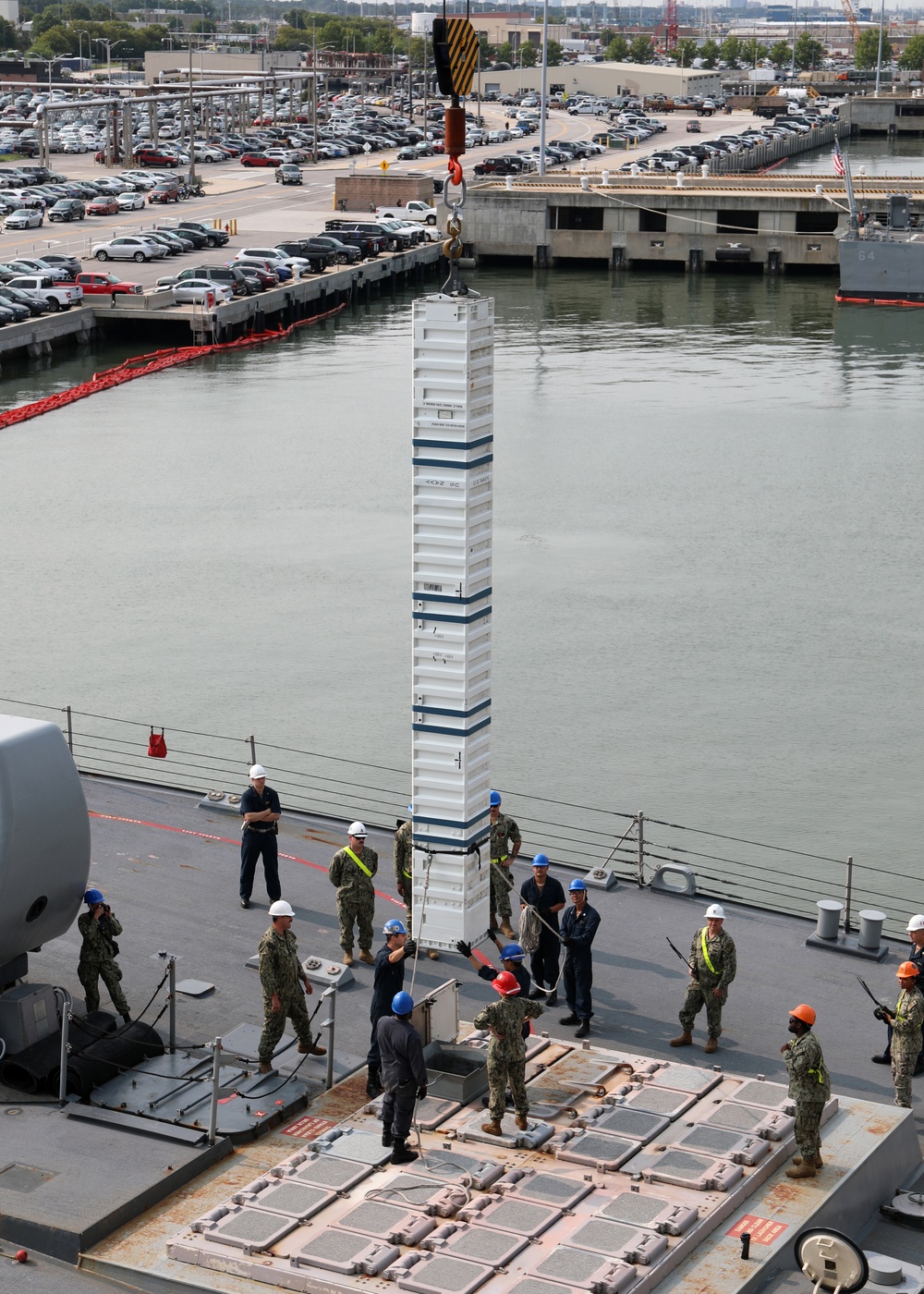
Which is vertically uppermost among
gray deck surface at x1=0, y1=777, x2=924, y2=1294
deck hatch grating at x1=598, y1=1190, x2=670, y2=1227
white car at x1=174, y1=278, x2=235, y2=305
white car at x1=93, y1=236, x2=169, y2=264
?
white car at x1=93, y1=236, x2=169, y2=264

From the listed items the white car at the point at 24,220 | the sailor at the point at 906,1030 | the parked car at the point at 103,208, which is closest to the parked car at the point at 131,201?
the parked car at the point at 103,208

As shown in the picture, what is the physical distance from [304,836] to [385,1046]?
23.3 feet

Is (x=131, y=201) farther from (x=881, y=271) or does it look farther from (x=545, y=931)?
(x=545, y=931)

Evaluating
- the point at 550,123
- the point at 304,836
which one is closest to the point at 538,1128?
the point at 304,836

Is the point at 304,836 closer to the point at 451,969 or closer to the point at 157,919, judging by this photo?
the point at 157,919

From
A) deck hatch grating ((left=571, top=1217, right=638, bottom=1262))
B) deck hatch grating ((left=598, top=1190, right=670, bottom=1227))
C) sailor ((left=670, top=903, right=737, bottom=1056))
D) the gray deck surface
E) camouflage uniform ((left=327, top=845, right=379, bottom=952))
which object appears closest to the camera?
deck hatch grating ((left=571, top=1217, right=638, bottom=1262))

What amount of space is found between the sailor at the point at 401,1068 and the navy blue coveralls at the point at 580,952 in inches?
107

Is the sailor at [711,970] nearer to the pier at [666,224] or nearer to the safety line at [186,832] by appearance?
the safety line at [186,832]

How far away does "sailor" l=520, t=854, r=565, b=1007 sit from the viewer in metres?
15.8

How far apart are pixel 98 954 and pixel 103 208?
84.8 metres

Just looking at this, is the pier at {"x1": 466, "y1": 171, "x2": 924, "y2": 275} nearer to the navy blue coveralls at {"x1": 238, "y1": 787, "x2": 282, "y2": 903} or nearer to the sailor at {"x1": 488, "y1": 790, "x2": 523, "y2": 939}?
the sailor at {"x1": 488, "y1": 790, "x2": 523, "y2": 939}

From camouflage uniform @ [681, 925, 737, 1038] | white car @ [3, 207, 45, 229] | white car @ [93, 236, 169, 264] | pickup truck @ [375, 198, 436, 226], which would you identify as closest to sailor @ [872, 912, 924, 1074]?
camouflage uniform @ [681, 925, 737, 1038]

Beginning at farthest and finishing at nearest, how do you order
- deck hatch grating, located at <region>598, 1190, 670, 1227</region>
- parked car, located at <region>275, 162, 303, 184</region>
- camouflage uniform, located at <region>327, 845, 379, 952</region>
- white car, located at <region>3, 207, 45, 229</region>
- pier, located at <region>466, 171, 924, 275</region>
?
parked car, located at <region>275, 162, 303, 184</region> → white car, located at <region>3, 207, 45, 229</region> → pier, located at <region>466, 171, 924, 275</region> → camouflage uniform, located at <region>327, 845, 379, 952</region> → deck hatch grating, located at <region>598, 1190, 670, 1227</region>

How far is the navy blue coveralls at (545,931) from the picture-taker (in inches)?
623
